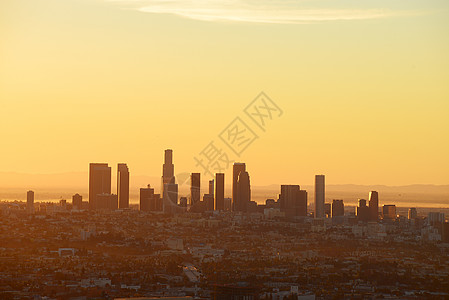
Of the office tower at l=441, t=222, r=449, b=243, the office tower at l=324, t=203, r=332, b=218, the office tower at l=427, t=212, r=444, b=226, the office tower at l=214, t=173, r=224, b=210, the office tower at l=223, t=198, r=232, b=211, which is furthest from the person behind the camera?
the office tower at l=324, t=203, r=332, b=218

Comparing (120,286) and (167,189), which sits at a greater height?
(167,189)

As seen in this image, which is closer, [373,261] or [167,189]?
[373,261]

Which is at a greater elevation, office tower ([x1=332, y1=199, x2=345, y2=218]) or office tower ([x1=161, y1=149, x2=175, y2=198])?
office tower ([x1=161, y1=149, x2=175, y2=198])

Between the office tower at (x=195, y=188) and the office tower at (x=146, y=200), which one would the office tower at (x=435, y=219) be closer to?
the office tower at (x=195, y=188)

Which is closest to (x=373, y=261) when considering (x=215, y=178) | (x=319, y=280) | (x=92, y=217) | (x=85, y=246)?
(x=319, y=280)

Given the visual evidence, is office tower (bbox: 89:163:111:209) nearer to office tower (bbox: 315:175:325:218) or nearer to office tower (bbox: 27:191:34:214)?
office tower (bbox: 27:191:34:214)

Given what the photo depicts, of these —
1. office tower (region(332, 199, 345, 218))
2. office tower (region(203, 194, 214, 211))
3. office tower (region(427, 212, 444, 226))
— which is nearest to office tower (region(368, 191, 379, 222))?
office tower (region(332, 199, 345, 218))

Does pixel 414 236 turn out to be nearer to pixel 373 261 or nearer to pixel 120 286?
pixel 373 261
